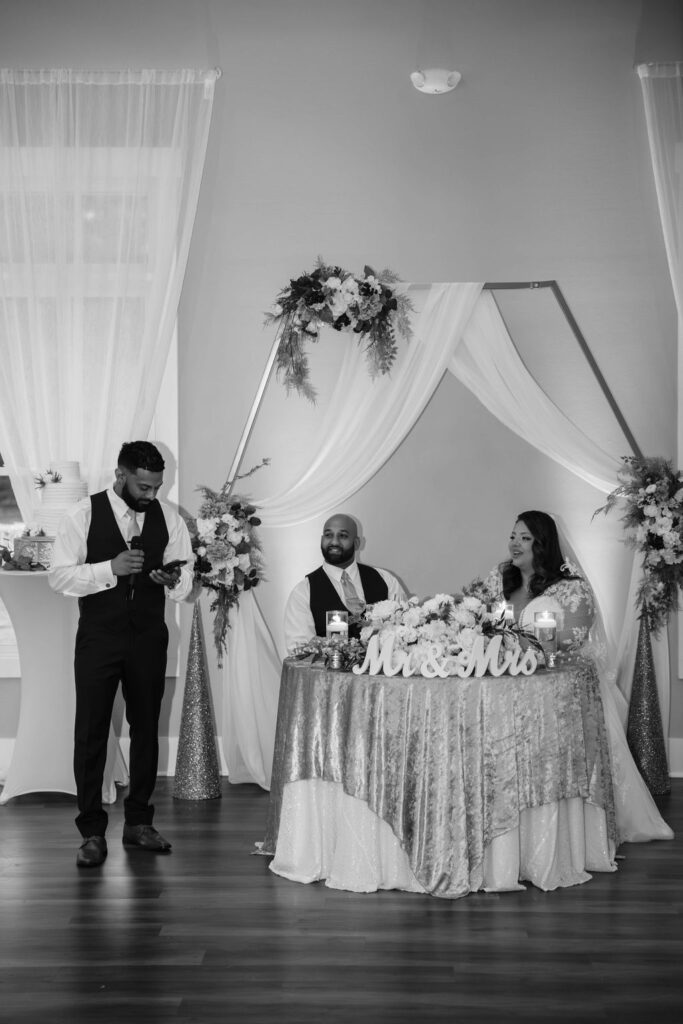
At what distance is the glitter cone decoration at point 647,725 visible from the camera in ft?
19.3

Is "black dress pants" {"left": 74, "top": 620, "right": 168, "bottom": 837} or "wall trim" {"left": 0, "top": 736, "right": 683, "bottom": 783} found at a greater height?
"black dress pants" {"left": 74, "top": 620, "right": 168, "bottom": 837}

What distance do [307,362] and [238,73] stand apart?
5.52ft

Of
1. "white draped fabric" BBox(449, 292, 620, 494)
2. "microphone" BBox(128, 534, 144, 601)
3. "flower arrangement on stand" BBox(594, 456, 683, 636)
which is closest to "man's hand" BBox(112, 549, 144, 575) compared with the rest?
"microphone" BBox(128, 534, 144, 601)

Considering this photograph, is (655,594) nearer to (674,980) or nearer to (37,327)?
(674,980)

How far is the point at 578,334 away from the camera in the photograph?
6.37 meters

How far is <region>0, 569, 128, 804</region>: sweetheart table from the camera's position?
18.4 ft

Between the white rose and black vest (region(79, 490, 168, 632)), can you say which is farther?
the white rose

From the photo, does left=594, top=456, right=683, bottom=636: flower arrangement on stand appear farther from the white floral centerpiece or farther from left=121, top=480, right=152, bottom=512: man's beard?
left=121, top=480, right=152, bottom=512: man's beard

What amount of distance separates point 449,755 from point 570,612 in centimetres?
115

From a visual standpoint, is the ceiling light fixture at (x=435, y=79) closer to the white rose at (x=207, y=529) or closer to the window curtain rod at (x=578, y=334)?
the window curtain rod at (x=578, y=334)

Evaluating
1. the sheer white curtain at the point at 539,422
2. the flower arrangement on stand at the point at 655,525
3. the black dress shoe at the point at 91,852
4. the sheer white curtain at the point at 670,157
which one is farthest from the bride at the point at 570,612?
the black dress shoe at the point at 91,852

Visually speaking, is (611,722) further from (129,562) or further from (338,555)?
(129,562)

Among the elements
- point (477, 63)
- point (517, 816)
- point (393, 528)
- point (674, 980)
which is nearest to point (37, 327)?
point (393, 528)

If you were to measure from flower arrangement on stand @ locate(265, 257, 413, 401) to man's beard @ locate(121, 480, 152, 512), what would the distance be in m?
1.93
